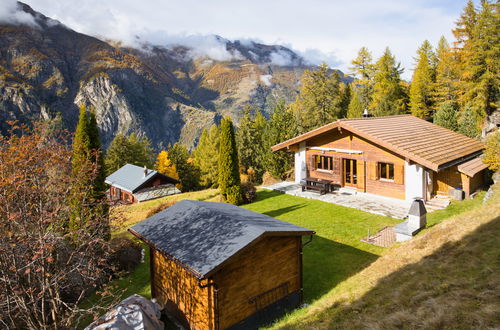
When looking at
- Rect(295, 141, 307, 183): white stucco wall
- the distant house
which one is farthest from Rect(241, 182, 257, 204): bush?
the distant house

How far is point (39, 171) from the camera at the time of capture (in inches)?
301

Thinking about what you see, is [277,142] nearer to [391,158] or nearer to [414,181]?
[391,158]

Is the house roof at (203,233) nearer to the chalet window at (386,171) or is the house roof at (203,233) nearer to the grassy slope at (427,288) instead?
the grassy slope at (427,288)

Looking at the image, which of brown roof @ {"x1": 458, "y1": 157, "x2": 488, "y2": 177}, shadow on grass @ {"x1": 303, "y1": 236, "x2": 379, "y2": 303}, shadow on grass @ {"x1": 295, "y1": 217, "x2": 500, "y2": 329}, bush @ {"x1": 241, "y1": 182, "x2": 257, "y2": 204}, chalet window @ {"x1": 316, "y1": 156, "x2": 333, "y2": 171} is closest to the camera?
shadow on grass @ {"x1": 295, "y1": 217, "x2": 500, "y2": 329}

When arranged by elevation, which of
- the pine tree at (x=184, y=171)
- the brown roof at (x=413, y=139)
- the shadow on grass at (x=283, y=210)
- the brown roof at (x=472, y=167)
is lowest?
the pine tree at (x=184, y=171)

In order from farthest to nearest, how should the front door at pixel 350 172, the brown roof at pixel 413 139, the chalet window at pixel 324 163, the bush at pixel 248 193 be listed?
the chalet window at pixel 324 163 → the bush at pixel 248 193 → the front door at pixel 350 172 → the brown roof at pixel 413 139

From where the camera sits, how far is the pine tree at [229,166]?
19.6m

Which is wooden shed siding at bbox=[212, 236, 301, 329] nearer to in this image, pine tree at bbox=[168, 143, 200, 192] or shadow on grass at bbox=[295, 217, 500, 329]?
shadow on grass at bbox=[295, 217, 500, 329]

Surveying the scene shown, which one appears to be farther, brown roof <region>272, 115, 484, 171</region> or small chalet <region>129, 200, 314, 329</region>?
brown roof <region>272, 115, 484, 171</region>

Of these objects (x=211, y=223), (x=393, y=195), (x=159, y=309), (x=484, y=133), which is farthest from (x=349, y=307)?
(x=484, y=133)

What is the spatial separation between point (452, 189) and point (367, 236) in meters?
7.26

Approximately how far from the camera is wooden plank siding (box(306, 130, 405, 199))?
57.5 feet

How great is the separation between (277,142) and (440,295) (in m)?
24.2

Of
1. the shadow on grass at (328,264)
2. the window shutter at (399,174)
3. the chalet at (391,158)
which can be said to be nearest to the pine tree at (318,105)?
the chalet at (391,158)
